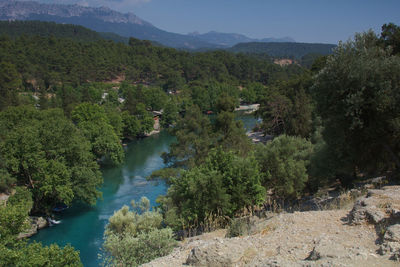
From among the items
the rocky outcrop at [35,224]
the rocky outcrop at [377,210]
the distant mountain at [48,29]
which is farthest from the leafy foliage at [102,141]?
the distant mountain at [48,29]

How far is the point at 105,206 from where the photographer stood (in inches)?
1054

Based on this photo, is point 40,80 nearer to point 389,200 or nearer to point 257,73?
point 257,73

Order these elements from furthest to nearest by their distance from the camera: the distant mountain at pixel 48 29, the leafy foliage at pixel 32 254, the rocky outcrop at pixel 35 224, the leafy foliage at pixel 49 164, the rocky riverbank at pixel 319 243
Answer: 1. the distant mountain at pixel 48 29
2. the leafy foliage at pixel 49 164
3. the rocky outcrop at pixel 35 224
4. the leafy foliage at pixel 32 254
5. the rocky riverbank at pixel 319 243

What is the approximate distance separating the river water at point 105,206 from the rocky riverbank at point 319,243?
1323 cm

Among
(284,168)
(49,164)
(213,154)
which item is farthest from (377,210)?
(49,164)

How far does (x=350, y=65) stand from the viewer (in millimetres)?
13172

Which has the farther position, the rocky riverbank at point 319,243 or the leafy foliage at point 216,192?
the leafy foliage at point 216,192

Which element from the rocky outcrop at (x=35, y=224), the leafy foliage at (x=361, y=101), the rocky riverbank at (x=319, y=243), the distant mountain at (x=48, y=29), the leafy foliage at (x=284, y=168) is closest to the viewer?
the rocky riverbank at (x=319, y=243)

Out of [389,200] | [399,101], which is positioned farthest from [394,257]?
[399,101]

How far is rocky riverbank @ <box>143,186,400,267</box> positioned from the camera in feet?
21.9

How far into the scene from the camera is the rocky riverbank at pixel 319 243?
263 inches

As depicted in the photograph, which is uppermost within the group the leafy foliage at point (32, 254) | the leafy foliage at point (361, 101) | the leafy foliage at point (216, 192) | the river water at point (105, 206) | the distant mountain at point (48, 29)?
the distant mountain at point (48, 29)

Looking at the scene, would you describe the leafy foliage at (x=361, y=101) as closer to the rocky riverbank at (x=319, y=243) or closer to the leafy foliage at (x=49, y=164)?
the rocky riverbank at (x=319, y=243)

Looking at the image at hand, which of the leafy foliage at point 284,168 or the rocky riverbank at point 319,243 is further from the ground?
the rocky riverbank at point 319,243
